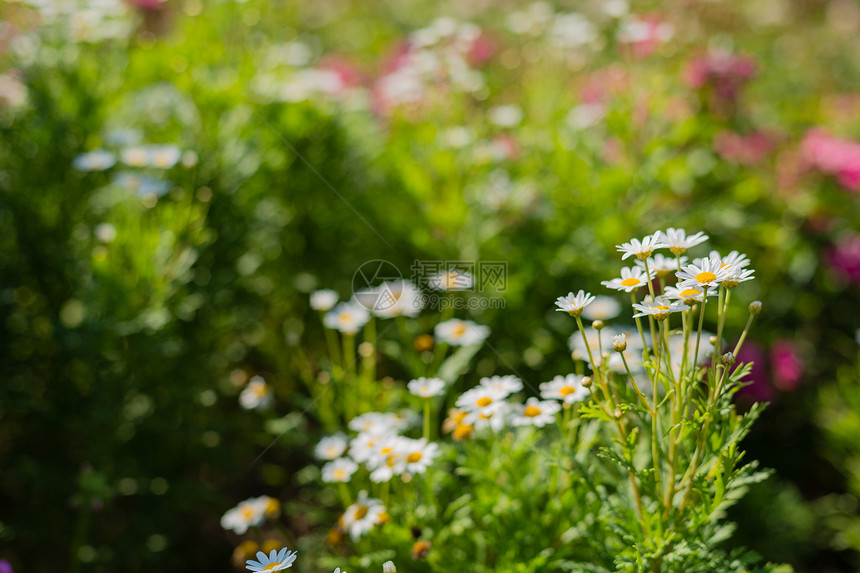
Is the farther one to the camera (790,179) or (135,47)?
(135,47)

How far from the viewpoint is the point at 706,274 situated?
0.91m

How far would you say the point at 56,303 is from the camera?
6.24 feet

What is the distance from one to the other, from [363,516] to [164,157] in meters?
1.20

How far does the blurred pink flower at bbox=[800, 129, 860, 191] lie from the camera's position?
2461 millimetres

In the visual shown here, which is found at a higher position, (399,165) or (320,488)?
(399,165)

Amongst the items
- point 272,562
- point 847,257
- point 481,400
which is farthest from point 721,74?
point 272,562

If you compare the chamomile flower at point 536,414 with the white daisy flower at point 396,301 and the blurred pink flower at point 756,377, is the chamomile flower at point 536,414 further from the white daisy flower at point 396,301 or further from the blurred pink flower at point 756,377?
the blurred pink flower at point 756,377

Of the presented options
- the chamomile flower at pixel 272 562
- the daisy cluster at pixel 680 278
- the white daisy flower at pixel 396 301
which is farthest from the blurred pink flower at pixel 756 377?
the chamomile flower at pixel 272 562

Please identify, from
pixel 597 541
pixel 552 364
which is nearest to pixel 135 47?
pixel 552 364

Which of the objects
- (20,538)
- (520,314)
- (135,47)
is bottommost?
(20,538)

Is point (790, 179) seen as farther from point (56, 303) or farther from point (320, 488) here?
point (56, 303)

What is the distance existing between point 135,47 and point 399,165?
1412mm

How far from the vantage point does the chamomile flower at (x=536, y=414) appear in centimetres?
124

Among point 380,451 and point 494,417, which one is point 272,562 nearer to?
point 380,451
